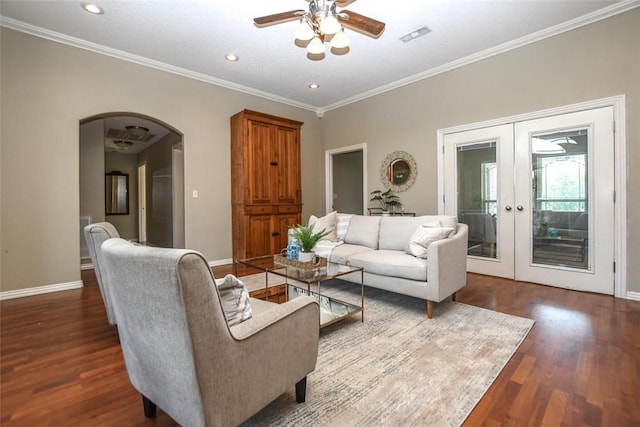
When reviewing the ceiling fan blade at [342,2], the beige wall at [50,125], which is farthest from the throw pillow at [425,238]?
the beige wall at [50,125]

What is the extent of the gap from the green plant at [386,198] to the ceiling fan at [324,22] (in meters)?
2.79

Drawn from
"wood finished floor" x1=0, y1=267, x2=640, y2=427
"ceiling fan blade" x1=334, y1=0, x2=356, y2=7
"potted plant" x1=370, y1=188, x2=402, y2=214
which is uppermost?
"ceiling fan blade" x1=334, y1=0, x2=356, y2=7

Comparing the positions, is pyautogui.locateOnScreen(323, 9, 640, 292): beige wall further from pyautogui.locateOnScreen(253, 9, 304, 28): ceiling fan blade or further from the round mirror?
pyautogui.locateOnScreen(253, 9, 304, 28): ceiling fan blade

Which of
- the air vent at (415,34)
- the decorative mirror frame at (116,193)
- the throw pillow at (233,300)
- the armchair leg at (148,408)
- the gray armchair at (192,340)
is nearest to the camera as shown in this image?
the gray armchair at (192,340)

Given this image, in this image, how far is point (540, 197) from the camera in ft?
11.2

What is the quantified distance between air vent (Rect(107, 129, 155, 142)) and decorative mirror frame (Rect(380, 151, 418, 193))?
5.10 m

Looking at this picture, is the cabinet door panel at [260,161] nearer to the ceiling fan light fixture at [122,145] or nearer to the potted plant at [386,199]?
the potted plant at [386,199]

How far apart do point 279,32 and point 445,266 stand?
3066 millimetres

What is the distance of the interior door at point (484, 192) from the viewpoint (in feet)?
12.0

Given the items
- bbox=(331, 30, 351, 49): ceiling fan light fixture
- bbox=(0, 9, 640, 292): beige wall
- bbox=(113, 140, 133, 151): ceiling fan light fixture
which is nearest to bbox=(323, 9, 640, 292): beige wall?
bbox=(0, 9, 640, 292): beige wall

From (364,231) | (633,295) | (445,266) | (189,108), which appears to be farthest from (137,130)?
(633,295)

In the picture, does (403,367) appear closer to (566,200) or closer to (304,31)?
(304,31)

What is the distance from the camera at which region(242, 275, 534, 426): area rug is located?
53.9 inches

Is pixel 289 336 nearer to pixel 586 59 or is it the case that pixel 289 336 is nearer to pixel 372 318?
pixel 372 318
